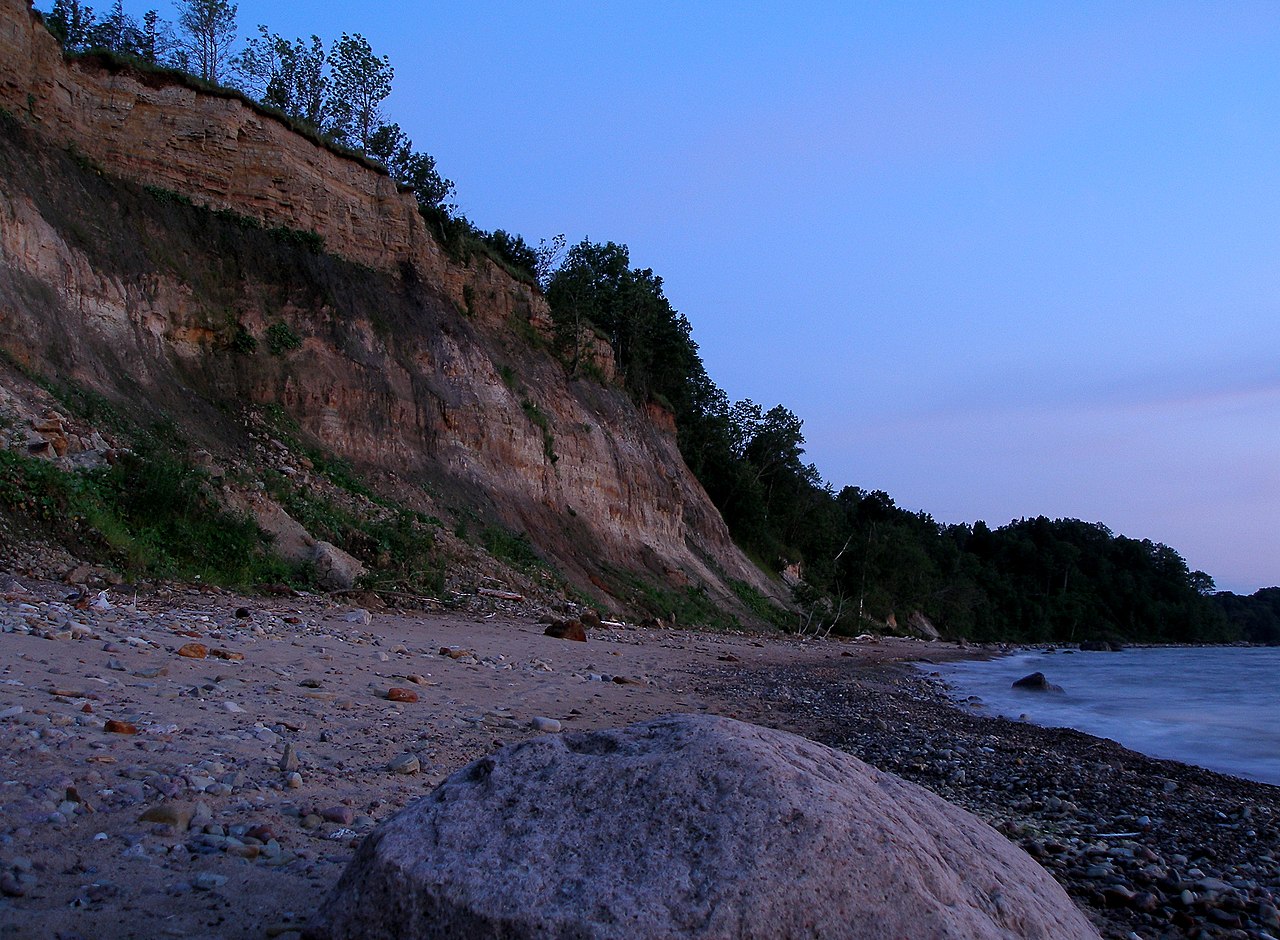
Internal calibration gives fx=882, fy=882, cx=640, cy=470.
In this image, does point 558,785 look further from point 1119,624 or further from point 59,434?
point 1119,624

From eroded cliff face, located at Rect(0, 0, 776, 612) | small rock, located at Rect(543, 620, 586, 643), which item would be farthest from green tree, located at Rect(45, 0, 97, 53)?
small rock, located at Rect(543, 620, 586, 643)

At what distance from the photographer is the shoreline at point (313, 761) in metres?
2.87

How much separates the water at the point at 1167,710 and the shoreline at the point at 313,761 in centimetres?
153

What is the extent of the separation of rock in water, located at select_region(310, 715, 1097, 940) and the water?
7.46 m

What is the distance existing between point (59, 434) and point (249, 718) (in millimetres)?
8599

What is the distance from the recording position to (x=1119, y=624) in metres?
76.9

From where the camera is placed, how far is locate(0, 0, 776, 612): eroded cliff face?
15.8m

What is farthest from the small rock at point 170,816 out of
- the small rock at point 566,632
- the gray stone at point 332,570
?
the gray stone at point 332,570

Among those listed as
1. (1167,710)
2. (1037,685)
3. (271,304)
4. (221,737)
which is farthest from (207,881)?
(271,304)

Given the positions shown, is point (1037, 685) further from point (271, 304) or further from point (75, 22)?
point (75, 22)

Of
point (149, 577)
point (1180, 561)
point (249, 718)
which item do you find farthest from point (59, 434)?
point (1180, 561)

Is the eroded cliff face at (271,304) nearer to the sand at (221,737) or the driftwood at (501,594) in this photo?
the driftwood at (501,594)

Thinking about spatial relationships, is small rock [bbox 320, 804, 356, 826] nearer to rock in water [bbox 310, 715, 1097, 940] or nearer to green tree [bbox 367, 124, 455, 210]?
rock in water [bbox 310, 715, 1097, 940]

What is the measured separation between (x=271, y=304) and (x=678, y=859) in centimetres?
1970
